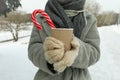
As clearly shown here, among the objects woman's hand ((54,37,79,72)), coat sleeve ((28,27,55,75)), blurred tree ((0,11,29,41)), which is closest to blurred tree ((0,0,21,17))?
coat sleeve ((28,27,55,75))

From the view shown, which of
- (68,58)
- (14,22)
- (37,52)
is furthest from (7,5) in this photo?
(14,22)

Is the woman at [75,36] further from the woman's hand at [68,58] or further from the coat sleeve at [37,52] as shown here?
the woman's hand at [68,58]

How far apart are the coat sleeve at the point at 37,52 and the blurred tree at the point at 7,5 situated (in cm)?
1017

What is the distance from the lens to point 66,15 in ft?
7.28

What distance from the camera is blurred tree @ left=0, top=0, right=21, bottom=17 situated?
12.4m

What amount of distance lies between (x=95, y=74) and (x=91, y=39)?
171 inches

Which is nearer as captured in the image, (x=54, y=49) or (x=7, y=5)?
(x=54, y=49)

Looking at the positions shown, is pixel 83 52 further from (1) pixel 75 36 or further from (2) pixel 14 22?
(2) pixel 14 22

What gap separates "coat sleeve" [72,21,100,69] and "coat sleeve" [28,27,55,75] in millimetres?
192

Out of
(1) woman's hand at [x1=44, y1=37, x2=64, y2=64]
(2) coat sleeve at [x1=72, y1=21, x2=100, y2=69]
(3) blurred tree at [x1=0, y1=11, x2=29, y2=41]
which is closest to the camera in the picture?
(1) woman's hand at [x1=44, y1=37, x2=64, y2=64]

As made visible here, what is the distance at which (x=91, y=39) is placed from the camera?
89.4 inches

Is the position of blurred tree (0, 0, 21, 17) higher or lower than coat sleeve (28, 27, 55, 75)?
lower

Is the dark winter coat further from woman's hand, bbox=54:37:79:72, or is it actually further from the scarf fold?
woman's hand, bbox=54:37:79:72

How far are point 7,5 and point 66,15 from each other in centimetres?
1080
